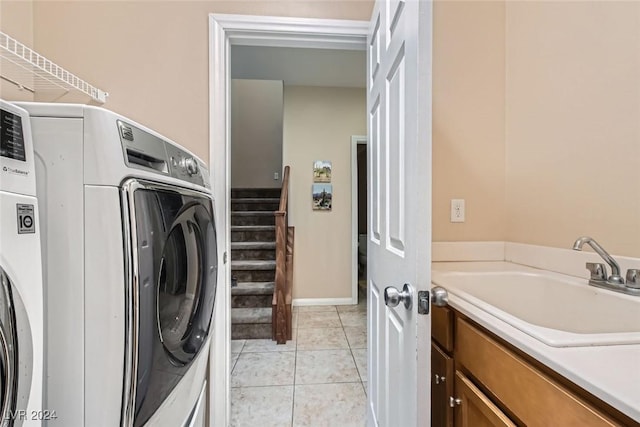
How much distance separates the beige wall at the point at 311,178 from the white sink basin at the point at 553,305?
231 centimetres

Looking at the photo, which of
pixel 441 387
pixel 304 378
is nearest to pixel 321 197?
pixel 304 378

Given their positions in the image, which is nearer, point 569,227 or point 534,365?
point 534,365

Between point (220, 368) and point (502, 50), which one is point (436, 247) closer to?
point (502, 50)

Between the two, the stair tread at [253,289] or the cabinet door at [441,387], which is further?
the stair tread at [253,289]

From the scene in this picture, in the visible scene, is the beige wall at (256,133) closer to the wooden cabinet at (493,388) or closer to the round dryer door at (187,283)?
the round dryer door at (187,283)

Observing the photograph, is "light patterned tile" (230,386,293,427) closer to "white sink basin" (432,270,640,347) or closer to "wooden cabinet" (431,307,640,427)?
"wooden cabinet" (431,307,640,427)

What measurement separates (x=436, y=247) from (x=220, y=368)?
1.32 m

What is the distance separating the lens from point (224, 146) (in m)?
1.47

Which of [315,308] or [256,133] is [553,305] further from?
[256,133]

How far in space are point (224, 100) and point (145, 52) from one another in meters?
0.46

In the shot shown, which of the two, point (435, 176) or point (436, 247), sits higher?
point (435, 176)

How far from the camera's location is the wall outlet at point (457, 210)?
1535 mm

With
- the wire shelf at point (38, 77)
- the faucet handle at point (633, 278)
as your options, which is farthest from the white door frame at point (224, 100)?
the faucet handle at point (633, 278)

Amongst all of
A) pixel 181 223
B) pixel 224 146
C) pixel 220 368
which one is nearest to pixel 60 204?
pixel 181 223
